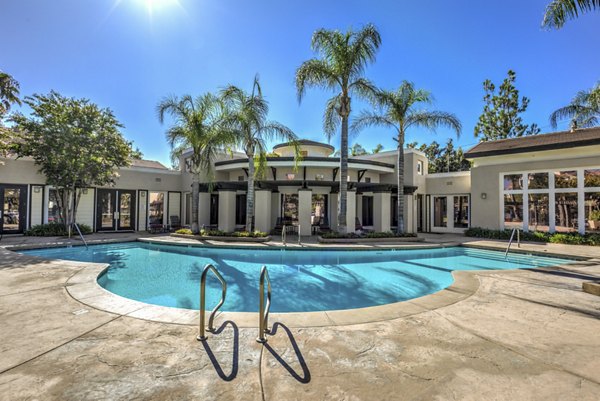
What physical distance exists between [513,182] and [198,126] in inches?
727

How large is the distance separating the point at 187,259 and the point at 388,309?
8.31m

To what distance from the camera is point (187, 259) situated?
34.5 feet

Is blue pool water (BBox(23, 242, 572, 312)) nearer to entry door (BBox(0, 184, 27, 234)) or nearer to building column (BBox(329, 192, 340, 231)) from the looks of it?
entry door (BBox(0, 184, 27, 234))

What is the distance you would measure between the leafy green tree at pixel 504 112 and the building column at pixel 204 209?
94.7ft

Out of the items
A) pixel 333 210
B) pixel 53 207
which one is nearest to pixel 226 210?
pixel 333 210

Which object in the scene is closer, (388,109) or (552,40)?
(552,40)

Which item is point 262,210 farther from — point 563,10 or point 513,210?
point 513,210

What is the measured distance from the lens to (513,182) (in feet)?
53.6

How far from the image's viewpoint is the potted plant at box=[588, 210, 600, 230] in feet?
45.0

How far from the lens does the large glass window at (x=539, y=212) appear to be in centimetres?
1521

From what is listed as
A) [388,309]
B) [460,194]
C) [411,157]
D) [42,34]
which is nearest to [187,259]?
[388,309]

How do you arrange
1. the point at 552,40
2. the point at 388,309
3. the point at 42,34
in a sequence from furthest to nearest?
the point at 552,40 < the point at 42,34 < the point at 388,309

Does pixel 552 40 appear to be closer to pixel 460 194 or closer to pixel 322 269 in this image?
pixel 460 194

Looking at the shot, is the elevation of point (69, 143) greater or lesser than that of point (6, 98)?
lesser
